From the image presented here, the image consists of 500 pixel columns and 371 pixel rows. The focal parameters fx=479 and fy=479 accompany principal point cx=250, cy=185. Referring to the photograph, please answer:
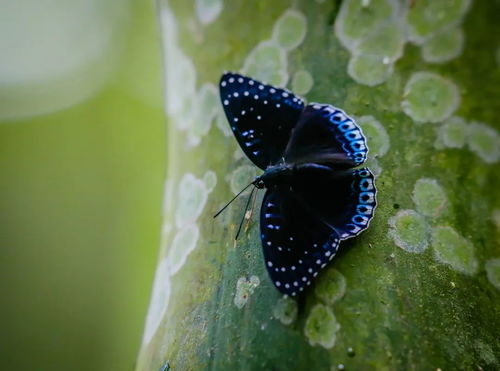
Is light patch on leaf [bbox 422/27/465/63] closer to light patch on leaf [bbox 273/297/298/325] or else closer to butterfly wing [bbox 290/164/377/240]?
butterfly wing [bbox 290/164/377/240]

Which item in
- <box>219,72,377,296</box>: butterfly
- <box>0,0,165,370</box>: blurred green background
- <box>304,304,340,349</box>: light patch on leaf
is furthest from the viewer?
<box>0,0,165,370</box>: blurred green background

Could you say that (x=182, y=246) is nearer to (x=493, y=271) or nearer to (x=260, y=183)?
(x=260, y=183)

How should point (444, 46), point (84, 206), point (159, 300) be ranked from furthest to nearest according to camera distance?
point (84, 206) < point (159, 300) < point (444, 46)

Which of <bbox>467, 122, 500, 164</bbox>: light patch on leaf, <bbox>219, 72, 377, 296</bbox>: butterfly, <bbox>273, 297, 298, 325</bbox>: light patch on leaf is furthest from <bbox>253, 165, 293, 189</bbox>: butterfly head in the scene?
<bbox>467, 122, 500, 164</bbox>: light patch on leaf

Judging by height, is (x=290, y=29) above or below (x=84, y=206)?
above

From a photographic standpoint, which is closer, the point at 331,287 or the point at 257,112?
the point at 331,287

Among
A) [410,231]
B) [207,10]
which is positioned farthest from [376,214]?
[207,10]

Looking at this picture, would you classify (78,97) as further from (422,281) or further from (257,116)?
(422,281)

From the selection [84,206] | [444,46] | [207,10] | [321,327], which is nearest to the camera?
[321,327]
